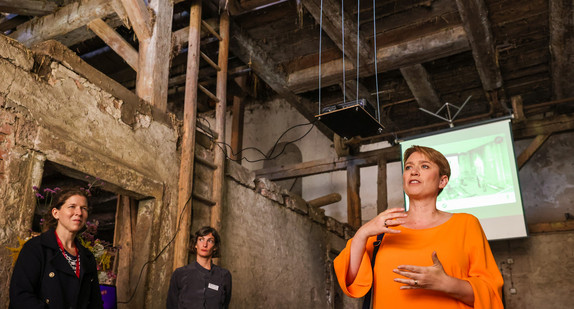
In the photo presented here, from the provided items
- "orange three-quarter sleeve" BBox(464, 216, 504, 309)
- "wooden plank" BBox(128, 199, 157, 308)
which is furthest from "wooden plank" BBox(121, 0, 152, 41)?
"orange three-quarter sleeve" BBox(464, 216, 504, 309)

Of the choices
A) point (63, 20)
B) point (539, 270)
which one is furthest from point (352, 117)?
point (539, 270)

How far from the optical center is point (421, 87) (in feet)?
24.3

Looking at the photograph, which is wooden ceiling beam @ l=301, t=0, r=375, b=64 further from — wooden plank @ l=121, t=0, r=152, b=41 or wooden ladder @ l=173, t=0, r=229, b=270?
wooden plank @ l=121, t=0, r=152, b=41

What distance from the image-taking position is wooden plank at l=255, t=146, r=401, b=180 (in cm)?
840

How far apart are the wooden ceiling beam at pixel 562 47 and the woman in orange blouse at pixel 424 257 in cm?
497

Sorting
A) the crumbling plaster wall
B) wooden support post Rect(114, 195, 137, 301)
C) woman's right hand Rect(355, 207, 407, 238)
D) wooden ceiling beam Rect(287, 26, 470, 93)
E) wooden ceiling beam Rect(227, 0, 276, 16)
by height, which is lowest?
woman's right hand Rect(355, 207, 407, 238)

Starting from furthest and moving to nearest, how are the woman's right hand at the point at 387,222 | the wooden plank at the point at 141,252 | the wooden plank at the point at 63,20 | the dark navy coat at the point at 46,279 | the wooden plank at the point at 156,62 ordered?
the wooden plank at the point at 63,20 → the wooden plank at the point at 156,62 → the wooden plank at the point at 141,252 → the dark navy coat at the point at 46,279 → the woman's right hand at the point at 387,222

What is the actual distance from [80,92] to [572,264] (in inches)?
274

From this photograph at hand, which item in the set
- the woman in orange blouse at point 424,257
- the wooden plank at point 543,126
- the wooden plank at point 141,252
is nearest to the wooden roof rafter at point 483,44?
the wooden plank at point 543,126

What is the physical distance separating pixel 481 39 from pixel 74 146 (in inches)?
192

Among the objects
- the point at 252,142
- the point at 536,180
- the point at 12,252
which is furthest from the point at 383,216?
the point at 252,142

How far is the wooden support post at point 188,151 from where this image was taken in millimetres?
4301

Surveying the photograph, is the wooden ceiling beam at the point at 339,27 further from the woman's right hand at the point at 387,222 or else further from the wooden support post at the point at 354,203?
the woman's right hand at the point at 387,222

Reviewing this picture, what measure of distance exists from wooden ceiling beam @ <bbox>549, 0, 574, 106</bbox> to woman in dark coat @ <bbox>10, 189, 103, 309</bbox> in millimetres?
5493
